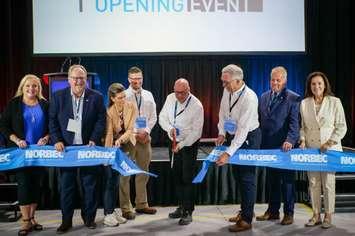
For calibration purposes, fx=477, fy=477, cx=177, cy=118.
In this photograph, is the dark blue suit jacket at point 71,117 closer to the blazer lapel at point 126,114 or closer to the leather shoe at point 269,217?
the blazer lapel at point 126,114

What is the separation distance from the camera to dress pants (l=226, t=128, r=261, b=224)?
4395mm

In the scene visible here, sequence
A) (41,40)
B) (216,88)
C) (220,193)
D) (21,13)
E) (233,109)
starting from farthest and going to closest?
(216,88) < (21,13) < (41,40) < (220,193) < (233,109)

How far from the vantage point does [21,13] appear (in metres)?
8.31

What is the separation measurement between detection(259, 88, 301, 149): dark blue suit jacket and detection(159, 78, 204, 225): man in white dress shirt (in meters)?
0.67

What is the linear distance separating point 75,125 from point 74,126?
0.5 inches

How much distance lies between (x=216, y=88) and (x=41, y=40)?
342cm

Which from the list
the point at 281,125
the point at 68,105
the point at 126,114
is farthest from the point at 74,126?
the point at 281,125

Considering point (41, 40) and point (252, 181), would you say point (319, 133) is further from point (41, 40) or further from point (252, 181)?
point (41, 40)

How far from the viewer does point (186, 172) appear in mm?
4809

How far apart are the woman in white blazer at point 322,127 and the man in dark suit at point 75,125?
1.97 m

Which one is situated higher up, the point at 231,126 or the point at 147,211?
the point at 231,126

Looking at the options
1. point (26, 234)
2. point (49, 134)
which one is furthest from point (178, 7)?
point (26, 234)

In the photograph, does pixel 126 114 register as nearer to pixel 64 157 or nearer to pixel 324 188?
pixel 64 157

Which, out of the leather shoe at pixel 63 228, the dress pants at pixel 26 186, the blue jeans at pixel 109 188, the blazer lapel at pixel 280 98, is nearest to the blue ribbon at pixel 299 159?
the blazer lapel at pixel 280 98
